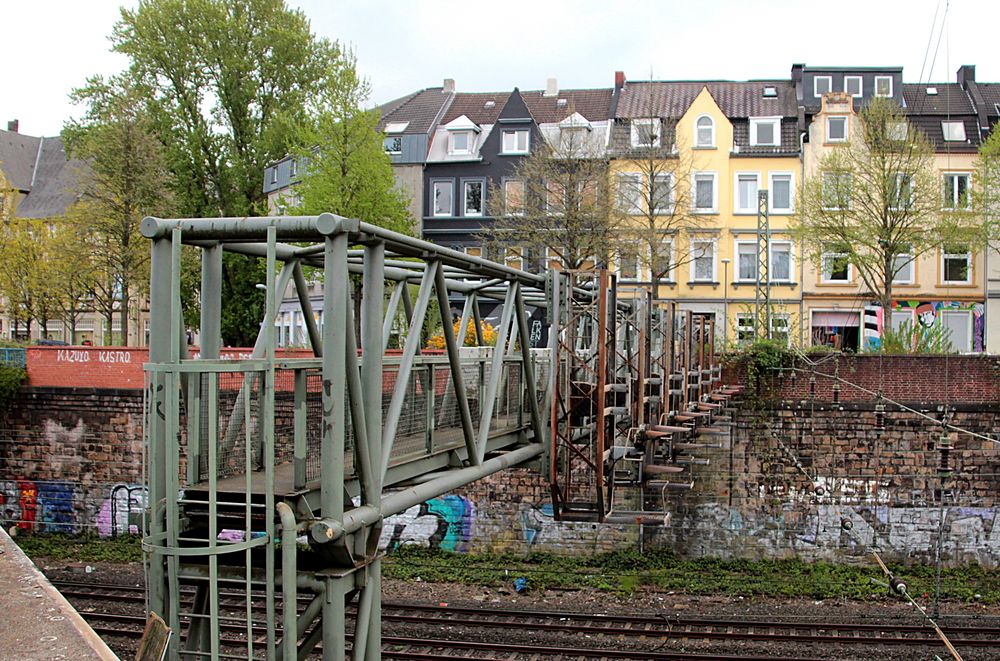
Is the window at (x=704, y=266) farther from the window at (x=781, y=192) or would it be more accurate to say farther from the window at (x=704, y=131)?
the window at (x=704, y=131)

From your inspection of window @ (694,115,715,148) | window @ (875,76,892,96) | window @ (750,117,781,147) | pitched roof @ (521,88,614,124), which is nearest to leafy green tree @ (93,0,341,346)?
pitched roof @ (521,88,614,124)

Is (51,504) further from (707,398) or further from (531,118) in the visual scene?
(531,118)

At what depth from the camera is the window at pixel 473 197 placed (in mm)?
42094

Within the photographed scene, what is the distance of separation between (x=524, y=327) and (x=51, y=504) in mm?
18802

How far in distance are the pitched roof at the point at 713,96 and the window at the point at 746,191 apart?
3.01 metres

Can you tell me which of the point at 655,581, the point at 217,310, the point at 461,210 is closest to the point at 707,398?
the point at 655,581

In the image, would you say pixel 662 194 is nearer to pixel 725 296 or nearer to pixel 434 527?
pixel 725 296

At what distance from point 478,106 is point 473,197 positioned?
639 centimetres

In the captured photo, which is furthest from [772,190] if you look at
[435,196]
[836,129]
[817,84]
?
[435,196]

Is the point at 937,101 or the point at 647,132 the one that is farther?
the point at 937,101

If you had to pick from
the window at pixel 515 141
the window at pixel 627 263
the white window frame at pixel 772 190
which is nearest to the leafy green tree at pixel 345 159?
the window at pixel 627 263

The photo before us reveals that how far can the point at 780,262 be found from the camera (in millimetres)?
40219

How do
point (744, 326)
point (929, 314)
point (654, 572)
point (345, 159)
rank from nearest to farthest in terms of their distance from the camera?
point (654, 572)
point (345, 159)
point (744, 326)
point (929, 314)

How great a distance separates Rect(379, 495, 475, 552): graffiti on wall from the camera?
23.1 metres
